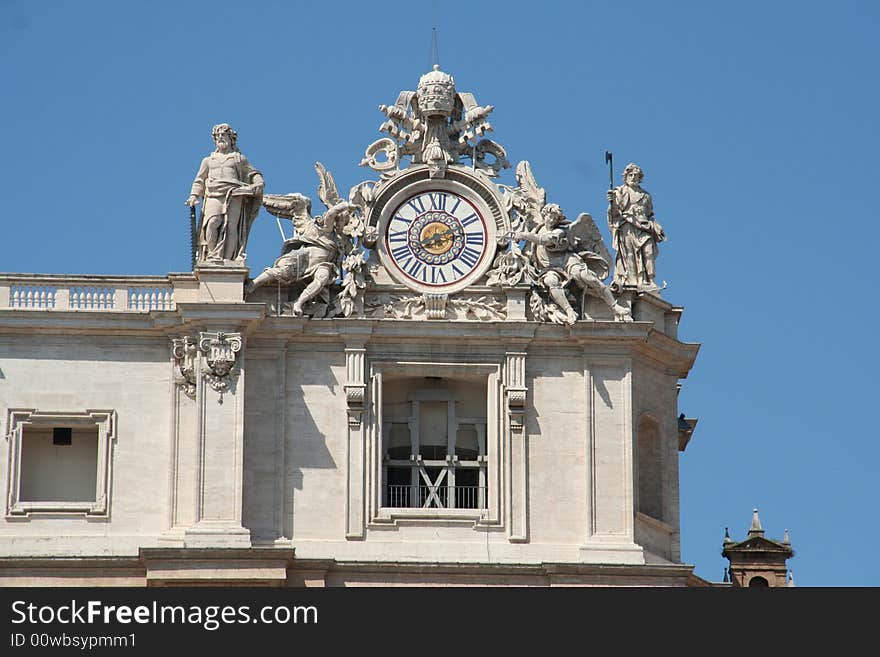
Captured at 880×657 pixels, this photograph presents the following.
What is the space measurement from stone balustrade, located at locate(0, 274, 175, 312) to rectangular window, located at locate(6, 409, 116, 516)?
7.29ft

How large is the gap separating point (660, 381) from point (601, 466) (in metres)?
2.94

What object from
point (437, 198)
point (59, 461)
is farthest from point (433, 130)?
point (59, 461)

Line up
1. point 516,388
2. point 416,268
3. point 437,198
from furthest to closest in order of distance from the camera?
1. point 437,198
2. point 416,268
3. point 516,388

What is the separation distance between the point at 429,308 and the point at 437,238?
1581mm

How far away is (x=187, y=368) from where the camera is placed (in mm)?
71875

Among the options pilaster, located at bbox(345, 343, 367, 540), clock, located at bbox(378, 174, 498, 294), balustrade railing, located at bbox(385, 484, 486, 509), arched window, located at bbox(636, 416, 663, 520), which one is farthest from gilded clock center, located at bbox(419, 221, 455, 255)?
arched window, located at bbox(636, 416, 663, 520)

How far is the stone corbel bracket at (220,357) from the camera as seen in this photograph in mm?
71500

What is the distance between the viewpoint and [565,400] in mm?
72500

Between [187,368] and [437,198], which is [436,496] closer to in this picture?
[187,368]

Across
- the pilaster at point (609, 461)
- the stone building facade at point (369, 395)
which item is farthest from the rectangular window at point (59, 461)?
the pilaster at point (609, 461)

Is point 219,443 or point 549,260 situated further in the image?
point 549,260
